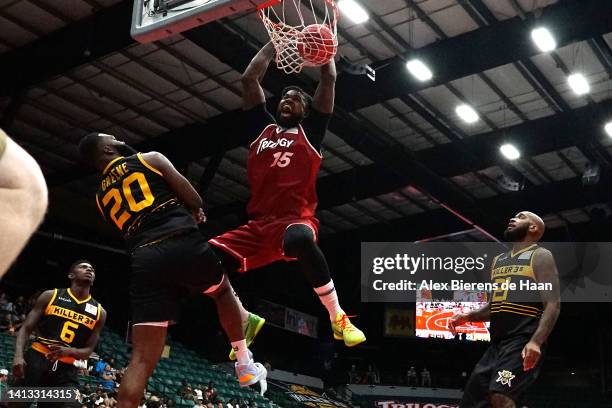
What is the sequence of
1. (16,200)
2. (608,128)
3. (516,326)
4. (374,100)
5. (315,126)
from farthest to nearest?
(608,128) < (374,100) < (516,326) < (315,126) < (16,200)

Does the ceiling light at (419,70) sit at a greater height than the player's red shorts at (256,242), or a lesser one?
greater

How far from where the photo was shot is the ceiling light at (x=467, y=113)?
18.9m

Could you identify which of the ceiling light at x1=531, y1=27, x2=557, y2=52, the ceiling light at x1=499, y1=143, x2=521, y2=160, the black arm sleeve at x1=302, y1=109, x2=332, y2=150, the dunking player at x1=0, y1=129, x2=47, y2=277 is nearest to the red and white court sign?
the ceiling light at x1=499, y1=143, x2=521, y2=160

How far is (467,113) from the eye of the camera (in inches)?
750

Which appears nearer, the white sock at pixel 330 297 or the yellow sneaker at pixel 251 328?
the white sock at pixel 330 297

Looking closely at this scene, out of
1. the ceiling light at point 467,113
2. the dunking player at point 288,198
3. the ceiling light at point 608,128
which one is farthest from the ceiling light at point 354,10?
the dunking player at point 288,198

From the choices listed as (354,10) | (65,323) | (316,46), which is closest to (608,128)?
(354,10)

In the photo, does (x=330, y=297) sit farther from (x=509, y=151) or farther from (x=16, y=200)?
(x=509, y=151)

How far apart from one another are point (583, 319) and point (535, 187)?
11.3 metres

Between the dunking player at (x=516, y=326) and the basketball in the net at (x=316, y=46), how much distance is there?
2.12 m

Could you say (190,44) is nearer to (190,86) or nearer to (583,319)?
(190,86)

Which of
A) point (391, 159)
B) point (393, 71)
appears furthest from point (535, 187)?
point (393, 71)

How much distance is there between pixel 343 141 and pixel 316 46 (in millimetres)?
15686

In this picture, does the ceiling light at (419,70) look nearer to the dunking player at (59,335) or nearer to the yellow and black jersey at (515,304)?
the dunking player at (59,335)
